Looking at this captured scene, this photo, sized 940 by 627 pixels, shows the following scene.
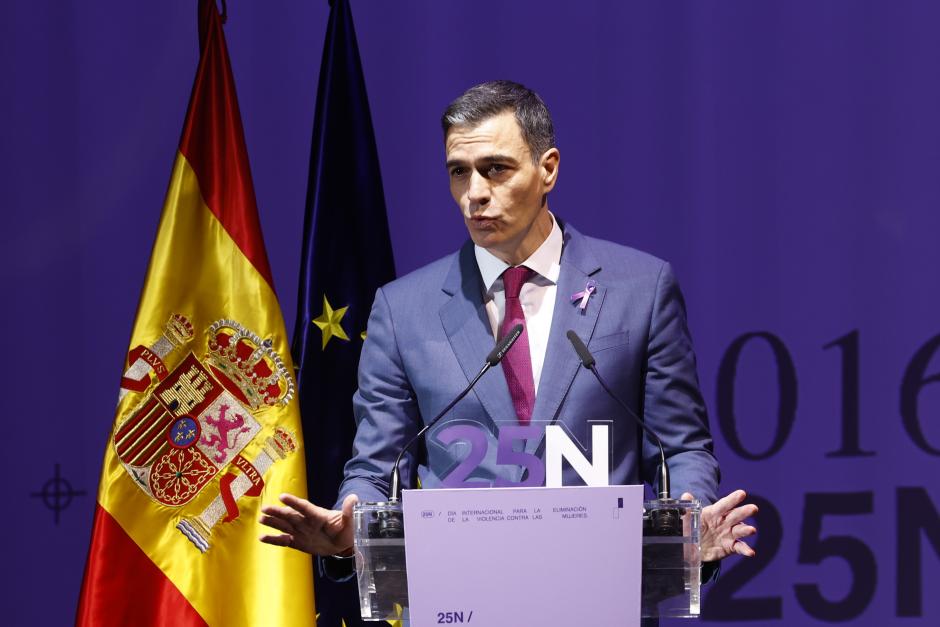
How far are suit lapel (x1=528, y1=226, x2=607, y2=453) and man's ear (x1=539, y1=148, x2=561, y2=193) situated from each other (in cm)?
10

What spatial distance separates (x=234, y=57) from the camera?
12.0ft

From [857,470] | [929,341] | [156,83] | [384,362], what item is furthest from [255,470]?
[929,341]

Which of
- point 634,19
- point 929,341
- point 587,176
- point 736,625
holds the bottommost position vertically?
point 736,625

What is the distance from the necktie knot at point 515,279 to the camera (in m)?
2.21

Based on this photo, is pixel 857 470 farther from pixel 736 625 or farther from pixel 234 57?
pixel 234 57

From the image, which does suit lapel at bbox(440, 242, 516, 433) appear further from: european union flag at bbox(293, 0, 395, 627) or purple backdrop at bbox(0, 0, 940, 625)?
purple backdrop at bbox(0, 0, 940, 625)

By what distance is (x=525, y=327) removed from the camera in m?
2.14

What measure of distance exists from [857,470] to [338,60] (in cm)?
200

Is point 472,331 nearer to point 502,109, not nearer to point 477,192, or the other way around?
point 477,192

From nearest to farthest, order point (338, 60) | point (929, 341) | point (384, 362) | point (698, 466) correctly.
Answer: point (698, 466), point (384, 362), point (338, 60), point (929, 341)

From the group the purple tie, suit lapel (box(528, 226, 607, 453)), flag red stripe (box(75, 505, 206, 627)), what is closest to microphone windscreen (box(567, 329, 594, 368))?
suit lapel (box(528, 226, 607, 453))

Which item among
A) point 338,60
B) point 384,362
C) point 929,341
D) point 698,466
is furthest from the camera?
point 929,341

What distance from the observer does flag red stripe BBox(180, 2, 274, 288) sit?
3229 millimetres

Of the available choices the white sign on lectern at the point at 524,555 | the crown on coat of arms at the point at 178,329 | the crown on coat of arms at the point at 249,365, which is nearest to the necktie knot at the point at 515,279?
the white sign on lectern at the point at 524,555
